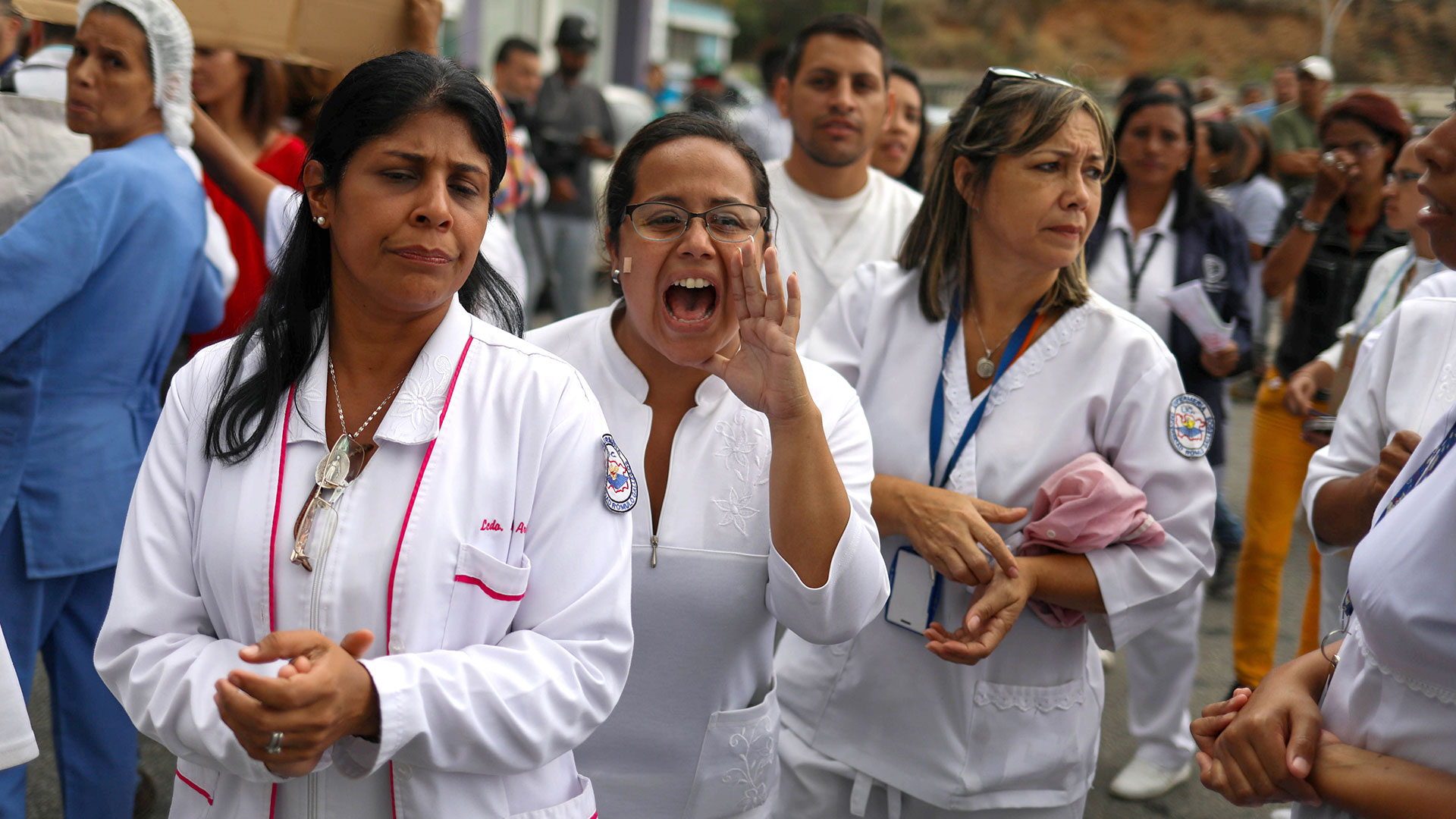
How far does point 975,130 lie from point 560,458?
1479 millimetres

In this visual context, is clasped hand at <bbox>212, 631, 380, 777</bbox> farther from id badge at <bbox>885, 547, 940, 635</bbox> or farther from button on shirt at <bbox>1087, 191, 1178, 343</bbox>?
button on shirt at <bbox>1087, 191, 1178, 343</bbox>

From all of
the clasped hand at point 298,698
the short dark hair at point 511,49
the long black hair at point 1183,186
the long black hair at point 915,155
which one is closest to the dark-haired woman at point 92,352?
→ the clasped hand at point 298,698

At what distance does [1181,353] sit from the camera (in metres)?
4.29

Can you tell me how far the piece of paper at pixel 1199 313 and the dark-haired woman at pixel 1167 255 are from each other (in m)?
0.24

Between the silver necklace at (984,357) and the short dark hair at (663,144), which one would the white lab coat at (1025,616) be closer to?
the silver necklace at (984,357)

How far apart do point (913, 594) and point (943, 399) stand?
→ 0.44 meters

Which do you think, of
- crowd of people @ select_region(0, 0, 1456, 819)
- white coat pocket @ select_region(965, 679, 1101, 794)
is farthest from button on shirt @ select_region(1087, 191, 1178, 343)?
white coat pocket @ select_region(965, 679, 1101, 794)

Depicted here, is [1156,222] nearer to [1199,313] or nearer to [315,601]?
[1199,313]

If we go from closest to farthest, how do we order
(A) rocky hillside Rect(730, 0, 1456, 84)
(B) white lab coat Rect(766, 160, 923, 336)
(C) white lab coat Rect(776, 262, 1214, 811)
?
(C) white lab coat Rect(776, 262, 1214, 811), (B) white lab coat Rect(766, 160, 923, 336), (A) rocky hillside Rect(730, 0, 1456, 84)

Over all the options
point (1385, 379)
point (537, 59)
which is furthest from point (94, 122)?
point (537, 59)

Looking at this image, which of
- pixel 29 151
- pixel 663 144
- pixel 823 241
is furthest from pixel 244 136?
pixel 663 144

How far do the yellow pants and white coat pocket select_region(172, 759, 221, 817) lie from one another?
12.5 ft

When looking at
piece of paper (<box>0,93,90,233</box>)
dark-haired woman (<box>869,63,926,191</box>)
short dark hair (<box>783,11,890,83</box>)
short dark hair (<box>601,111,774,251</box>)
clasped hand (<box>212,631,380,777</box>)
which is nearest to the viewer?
clasped hand (<box>212,631,380,777</box>)

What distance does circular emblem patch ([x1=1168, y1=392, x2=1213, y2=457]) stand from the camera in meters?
2.48
